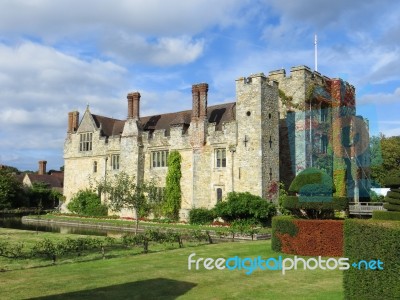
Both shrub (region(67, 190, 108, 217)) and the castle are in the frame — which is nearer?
the castle

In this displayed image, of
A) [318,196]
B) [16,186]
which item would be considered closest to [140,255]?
[318,196]

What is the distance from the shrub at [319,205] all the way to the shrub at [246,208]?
31.2ft

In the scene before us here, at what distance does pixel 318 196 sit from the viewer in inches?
652

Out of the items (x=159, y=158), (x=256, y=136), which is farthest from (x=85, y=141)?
(x=256, y=136)

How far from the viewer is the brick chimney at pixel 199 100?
3130cm

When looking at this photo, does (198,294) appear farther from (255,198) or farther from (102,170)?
(102,170)

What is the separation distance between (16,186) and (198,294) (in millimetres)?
48452

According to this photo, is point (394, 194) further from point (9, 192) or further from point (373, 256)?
point (9, 192)

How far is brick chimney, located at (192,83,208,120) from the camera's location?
31.3 metres

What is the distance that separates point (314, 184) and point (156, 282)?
27.7ft

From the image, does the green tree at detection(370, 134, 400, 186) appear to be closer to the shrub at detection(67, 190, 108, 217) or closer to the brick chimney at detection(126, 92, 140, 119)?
the brick chimney at detection(126, 92, 140, 119)

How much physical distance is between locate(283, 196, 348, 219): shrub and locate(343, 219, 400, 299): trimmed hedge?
848cm

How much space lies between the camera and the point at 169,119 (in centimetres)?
3747

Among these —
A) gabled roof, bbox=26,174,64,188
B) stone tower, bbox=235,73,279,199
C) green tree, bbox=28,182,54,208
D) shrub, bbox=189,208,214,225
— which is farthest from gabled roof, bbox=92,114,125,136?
gabled roof, bbox=26,174,64,188
